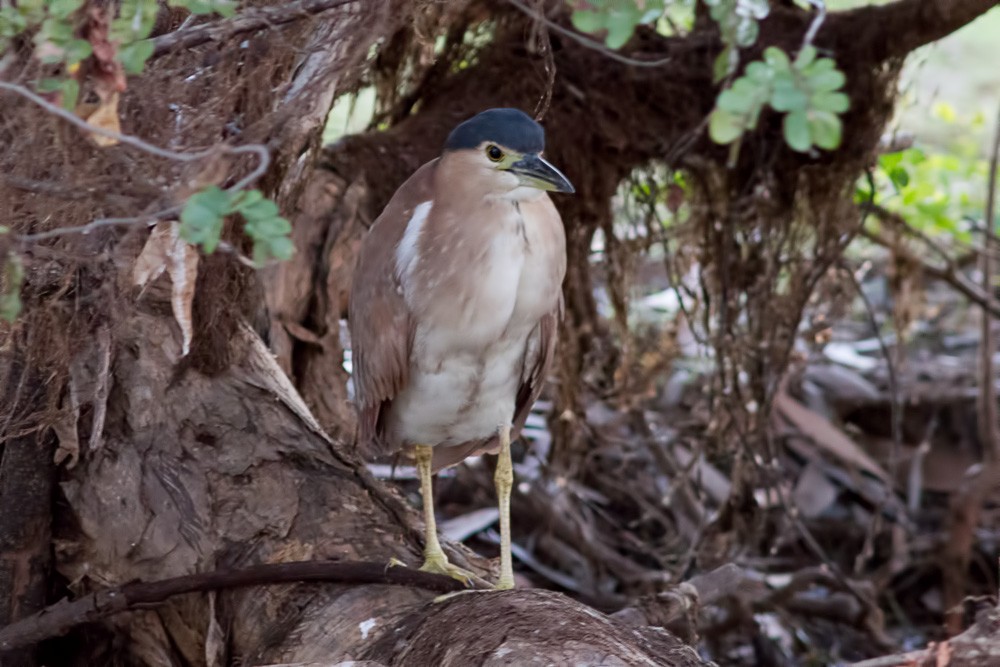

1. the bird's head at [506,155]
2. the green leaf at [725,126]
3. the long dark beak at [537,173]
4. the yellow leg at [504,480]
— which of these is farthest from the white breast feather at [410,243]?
the green leaf at [725,126]

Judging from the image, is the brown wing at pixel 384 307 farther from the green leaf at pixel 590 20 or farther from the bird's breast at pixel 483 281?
the green leaf at pixel 590 20

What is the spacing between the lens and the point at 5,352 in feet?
8.37

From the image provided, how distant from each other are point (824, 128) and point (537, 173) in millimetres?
1298

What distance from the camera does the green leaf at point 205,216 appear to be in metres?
1.48

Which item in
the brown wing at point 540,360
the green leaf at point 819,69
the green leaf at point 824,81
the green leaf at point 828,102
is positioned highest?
the green leaf at point 819,69

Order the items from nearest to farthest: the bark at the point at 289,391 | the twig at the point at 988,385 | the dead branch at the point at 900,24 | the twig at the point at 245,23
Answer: the twig at the point at 245,23 < the bark at the point at 289,391 < the dead branch at the point at 900,24 < the twig at the point at 988,385

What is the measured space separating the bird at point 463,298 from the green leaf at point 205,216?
1.23 m

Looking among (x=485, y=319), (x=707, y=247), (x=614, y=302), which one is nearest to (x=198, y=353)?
(x=485, y=319)

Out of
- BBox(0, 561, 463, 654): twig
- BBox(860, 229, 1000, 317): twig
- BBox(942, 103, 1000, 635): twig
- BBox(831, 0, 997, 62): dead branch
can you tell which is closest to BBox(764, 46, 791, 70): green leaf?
BBox(0, 561, 463, 654): twig

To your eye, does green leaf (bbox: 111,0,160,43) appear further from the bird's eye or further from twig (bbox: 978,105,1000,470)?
twig (bbox: 978,105,1000,470)

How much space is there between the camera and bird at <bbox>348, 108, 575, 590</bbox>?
2775 mm

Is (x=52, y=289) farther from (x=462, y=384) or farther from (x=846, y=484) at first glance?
(x=846, y=484)

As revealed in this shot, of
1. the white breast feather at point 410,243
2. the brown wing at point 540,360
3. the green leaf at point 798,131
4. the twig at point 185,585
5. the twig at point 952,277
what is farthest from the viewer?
the twig at point 952,277

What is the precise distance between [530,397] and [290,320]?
2.70 ft
